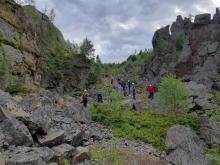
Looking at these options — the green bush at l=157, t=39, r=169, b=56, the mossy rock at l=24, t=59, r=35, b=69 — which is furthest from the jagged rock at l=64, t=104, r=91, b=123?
the green bush at l=157, t=39, r=169, b=56

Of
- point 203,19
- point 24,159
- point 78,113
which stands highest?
point 203,19

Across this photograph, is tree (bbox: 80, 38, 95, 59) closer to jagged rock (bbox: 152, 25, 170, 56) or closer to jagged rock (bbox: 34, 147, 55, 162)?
jagged rock (bbox: 152, 25, 170, 56)

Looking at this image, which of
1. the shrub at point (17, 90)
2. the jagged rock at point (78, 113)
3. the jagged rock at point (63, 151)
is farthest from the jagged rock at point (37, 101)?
the jagged rock at point (63, 151)

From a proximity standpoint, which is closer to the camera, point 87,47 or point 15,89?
point 15,89

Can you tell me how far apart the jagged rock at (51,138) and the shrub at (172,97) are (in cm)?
2353

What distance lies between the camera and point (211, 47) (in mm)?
83000

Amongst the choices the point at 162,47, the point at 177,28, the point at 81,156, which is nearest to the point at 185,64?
the point at 162,47

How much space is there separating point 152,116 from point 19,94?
51.6 ft

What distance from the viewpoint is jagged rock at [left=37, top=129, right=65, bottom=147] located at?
972 inches

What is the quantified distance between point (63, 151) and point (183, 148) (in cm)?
1158

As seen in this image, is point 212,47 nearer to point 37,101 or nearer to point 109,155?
point 37,101

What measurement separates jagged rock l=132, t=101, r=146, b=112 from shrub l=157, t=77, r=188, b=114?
2.94 meters

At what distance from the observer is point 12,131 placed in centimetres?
2292

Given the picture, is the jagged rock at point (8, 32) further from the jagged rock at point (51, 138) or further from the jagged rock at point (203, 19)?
the jagged rock at point (203, 19)
